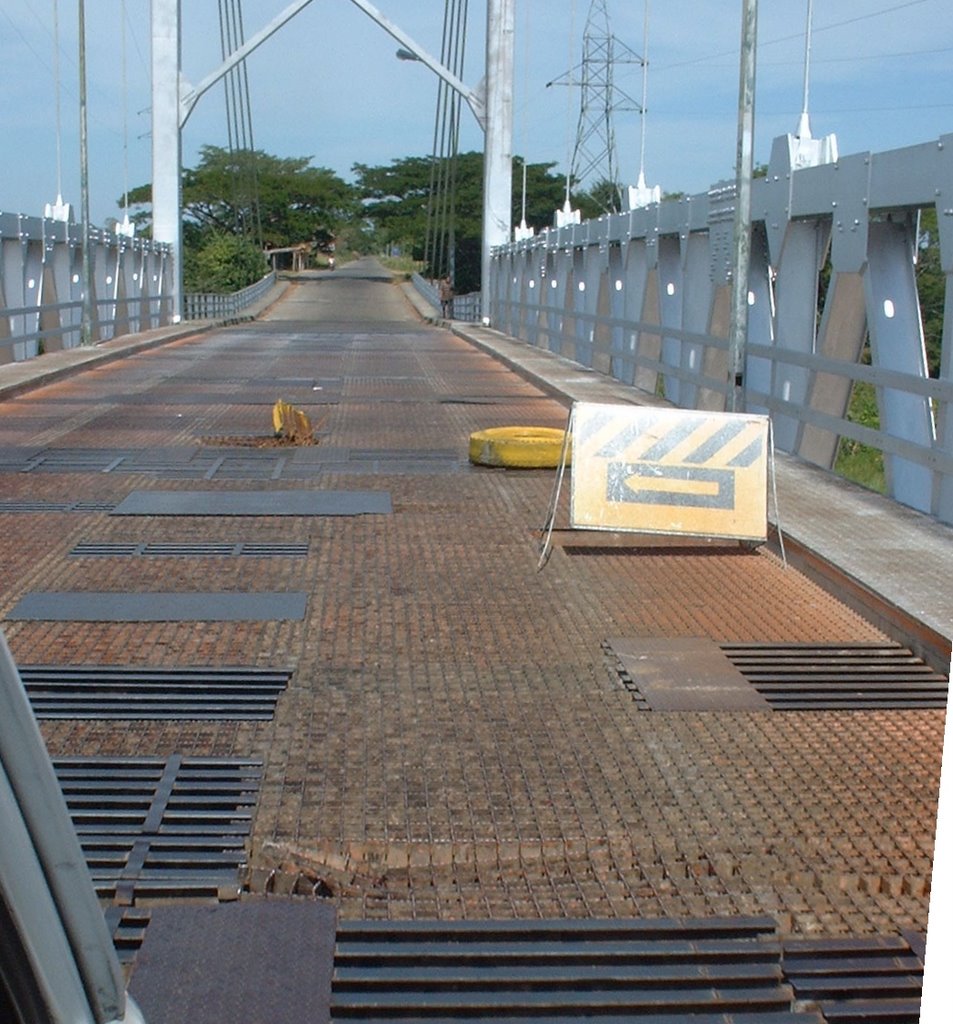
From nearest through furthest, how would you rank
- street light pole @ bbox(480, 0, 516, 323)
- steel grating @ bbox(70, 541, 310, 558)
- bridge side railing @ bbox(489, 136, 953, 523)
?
steel grating @ bbox(70, 541, 310, 558) < bridge side railing @ bbox(489, 136, 953, 523) < street light pole @ bbox(480, 0, 516, 323)

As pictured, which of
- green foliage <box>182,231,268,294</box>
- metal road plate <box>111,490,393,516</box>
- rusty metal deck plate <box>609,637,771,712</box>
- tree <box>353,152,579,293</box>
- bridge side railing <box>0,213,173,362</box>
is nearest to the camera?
rusty metal deck plate <box>609,637,771,712</box>

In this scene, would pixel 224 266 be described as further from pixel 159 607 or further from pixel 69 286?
pixel 159 607

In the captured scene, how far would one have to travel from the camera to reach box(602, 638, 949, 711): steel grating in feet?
21.6

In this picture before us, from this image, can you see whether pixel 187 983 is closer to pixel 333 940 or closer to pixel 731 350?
pixel 333 940

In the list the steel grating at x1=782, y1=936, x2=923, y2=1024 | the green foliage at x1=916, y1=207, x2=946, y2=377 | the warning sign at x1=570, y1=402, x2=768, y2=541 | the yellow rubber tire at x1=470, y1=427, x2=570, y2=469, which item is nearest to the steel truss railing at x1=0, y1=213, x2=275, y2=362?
the yellow rubber tire at x1=470, y1=427, x2=570, y2=469

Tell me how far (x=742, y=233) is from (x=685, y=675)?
833 centimetres

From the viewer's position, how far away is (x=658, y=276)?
20.6m

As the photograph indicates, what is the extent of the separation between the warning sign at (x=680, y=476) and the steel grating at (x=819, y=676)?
2274mm

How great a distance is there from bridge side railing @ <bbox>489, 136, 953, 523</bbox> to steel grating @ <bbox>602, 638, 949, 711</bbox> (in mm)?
2899

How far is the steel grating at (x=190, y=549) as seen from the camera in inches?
381

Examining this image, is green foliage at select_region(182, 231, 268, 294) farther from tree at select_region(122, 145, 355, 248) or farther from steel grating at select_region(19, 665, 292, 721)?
steel grating at select_region(19, 665, 292, 721)

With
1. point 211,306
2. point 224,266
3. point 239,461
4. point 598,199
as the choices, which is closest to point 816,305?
point 239,461

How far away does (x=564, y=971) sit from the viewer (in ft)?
13.3

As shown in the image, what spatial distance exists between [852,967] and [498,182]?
47771 mm
